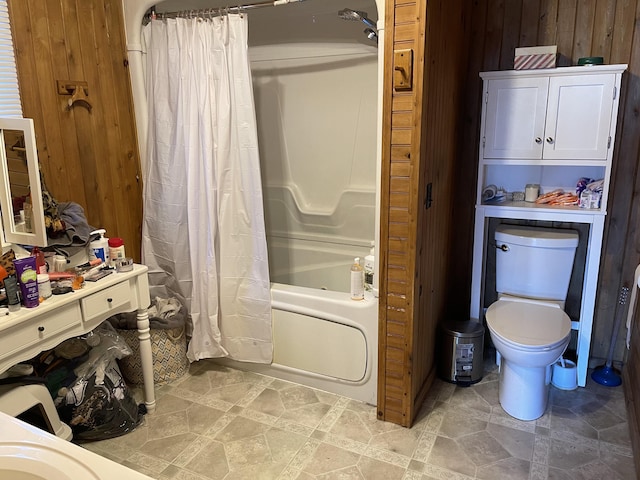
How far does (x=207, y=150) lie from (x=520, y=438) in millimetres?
1998

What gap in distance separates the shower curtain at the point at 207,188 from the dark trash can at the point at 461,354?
0.95 meters

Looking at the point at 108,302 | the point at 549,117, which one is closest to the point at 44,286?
the point at 108,302

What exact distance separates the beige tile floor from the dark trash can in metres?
0.06

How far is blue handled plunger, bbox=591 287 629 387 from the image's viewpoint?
2611 millimetres

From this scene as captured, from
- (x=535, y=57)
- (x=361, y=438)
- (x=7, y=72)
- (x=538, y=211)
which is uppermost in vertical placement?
(x=535, y=57)

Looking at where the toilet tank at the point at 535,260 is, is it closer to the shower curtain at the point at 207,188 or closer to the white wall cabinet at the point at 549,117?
the white wall cabinet at the point at 549,117

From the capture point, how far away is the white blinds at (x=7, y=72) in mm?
2039

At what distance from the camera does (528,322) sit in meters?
2.40

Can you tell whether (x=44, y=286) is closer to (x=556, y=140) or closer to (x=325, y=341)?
(x=325, y=341)

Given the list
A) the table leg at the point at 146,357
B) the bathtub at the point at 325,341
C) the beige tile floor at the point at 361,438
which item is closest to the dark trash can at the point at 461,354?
the beige tile floor at the point at 361,438

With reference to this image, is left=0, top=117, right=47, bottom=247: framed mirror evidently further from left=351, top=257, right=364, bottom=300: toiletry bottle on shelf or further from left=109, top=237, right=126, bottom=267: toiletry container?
left=351, top=257, right=364, bottom=300: toiletry bottle on shelf

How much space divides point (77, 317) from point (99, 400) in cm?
46

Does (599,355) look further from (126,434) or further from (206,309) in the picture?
(126,434)

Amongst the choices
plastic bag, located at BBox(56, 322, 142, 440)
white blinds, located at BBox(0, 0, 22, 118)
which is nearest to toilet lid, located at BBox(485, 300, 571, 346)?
plastic bag, located at BBox(56, 322, 142, 440)
